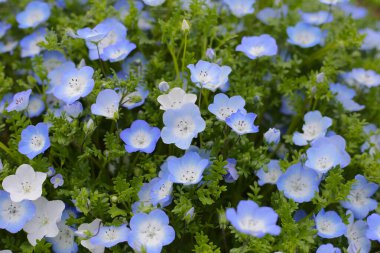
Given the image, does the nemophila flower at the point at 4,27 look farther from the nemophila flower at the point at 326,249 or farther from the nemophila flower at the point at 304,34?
the nemophila flower at the point at 326,249

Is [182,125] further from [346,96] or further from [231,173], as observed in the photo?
[346,96]

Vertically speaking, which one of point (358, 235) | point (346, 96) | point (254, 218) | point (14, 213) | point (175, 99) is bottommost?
point (358, 235)

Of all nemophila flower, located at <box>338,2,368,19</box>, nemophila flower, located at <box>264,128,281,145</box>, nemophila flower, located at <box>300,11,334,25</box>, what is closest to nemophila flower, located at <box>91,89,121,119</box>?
nemophila flower, located at <box>264,128,281,145</box>

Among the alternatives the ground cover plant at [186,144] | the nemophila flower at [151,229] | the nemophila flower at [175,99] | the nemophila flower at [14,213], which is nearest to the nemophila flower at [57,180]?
the ground cover plant at [186,144]

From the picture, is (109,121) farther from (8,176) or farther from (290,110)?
(290,110)

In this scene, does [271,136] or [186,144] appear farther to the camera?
[271,136]

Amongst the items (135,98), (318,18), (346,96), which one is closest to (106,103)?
(135,98)
